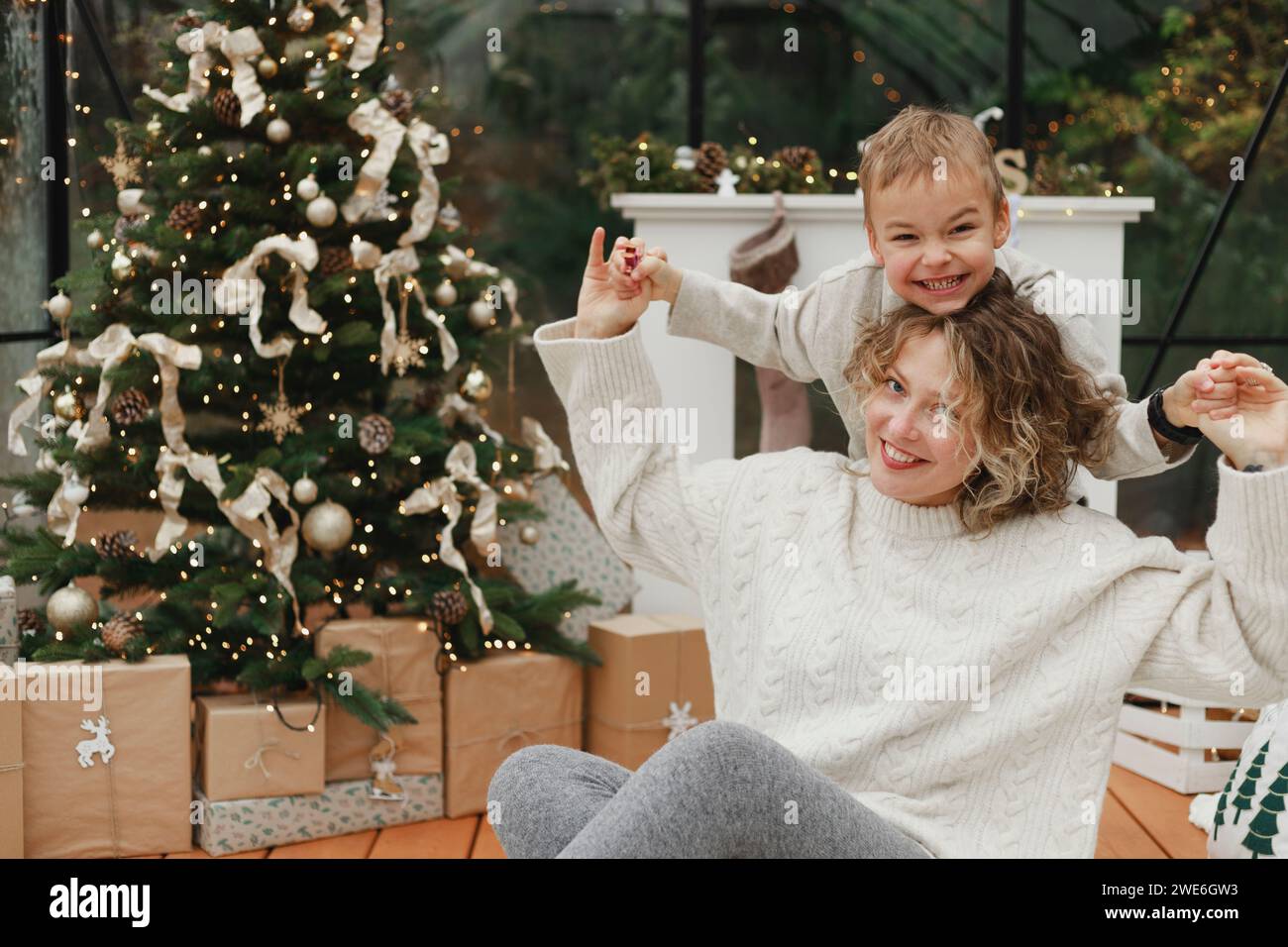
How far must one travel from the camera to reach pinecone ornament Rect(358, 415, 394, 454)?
237 cm

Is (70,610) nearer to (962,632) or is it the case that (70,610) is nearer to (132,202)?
(132,202)

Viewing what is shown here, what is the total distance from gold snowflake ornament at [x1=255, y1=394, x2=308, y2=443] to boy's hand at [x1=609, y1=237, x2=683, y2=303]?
1.07m

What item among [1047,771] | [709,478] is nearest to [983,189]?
[709,478]

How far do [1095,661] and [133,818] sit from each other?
1601 mm

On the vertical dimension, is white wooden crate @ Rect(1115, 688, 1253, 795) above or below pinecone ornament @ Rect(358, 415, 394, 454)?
below

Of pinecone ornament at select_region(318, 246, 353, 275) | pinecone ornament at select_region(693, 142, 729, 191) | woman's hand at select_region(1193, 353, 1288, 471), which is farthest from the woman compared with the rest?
pinecone ornament at select_region(693, 142, 729, 191)

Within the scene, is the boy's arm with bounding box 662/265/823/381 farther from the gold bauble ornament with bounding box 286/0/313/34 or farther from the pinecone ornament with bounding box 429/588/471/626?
the gold bauble ornament with bounding box 286/0/313/34

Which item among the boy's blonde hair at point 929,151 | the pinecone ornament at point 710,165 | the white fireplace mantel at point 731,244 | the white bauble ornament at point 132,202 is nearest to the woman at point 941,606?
the boy's blonde hair at point 929,151

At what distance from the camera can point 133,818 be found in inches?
88.0

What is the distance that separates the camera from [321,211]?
91.4 inches
